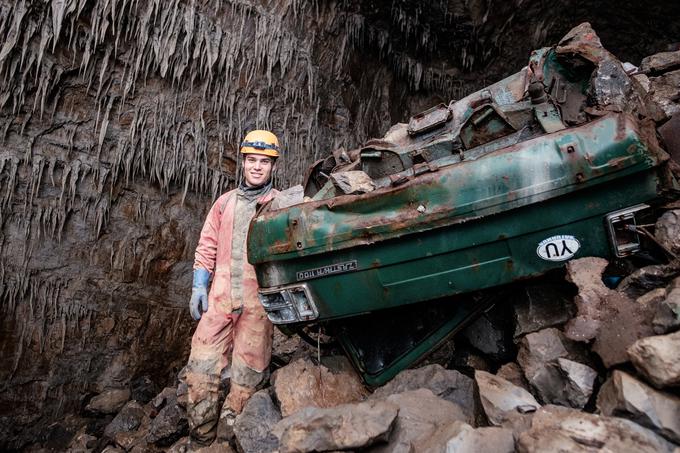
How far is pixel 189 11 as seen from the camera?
558 centimetres

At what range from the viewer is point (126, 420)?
4.82 meters

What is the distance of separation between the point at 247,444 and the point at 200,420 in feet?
1.58

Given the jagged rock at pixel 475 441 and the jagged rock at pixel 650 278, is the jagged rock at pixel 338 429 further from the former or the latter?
the jagged rock at pixel 650 278

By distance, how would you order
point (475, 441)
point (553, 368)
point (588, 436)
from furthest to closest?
point (553, 368), point (475, 441), point (588, 436)

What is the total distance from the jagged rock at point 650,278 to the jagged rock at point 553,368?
1.28ft

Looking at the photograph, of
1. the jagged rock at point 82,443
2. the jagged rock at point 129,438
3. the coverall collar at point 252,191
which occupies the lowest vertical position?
the jagged rock at point 82,443

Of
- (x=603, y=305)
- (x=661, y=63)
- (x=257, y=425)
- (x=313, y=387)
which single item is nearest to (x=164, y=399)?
(x=257, y=425)

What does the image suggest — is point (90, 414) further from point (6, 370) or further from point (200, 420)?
point (200, 420)

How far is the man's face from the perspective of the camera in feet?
10.4

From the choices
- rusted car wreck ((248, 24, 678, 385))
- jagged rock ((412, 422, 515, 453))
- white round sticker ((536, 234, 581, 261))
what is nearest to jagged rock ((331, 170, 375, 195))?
rusted car wreck ((248, 24, 678, 385))

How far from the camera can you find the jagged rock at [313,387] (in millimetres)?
2727

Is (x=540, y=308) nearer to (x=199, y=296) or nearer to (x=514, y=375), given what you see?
(x=514, y=375)

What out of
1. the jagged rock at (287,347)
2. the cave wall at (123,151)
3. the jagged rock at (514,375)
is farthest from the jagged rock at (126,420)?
the jagged rock at (514,375)

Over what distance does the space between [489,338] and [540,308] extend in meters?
0.38
